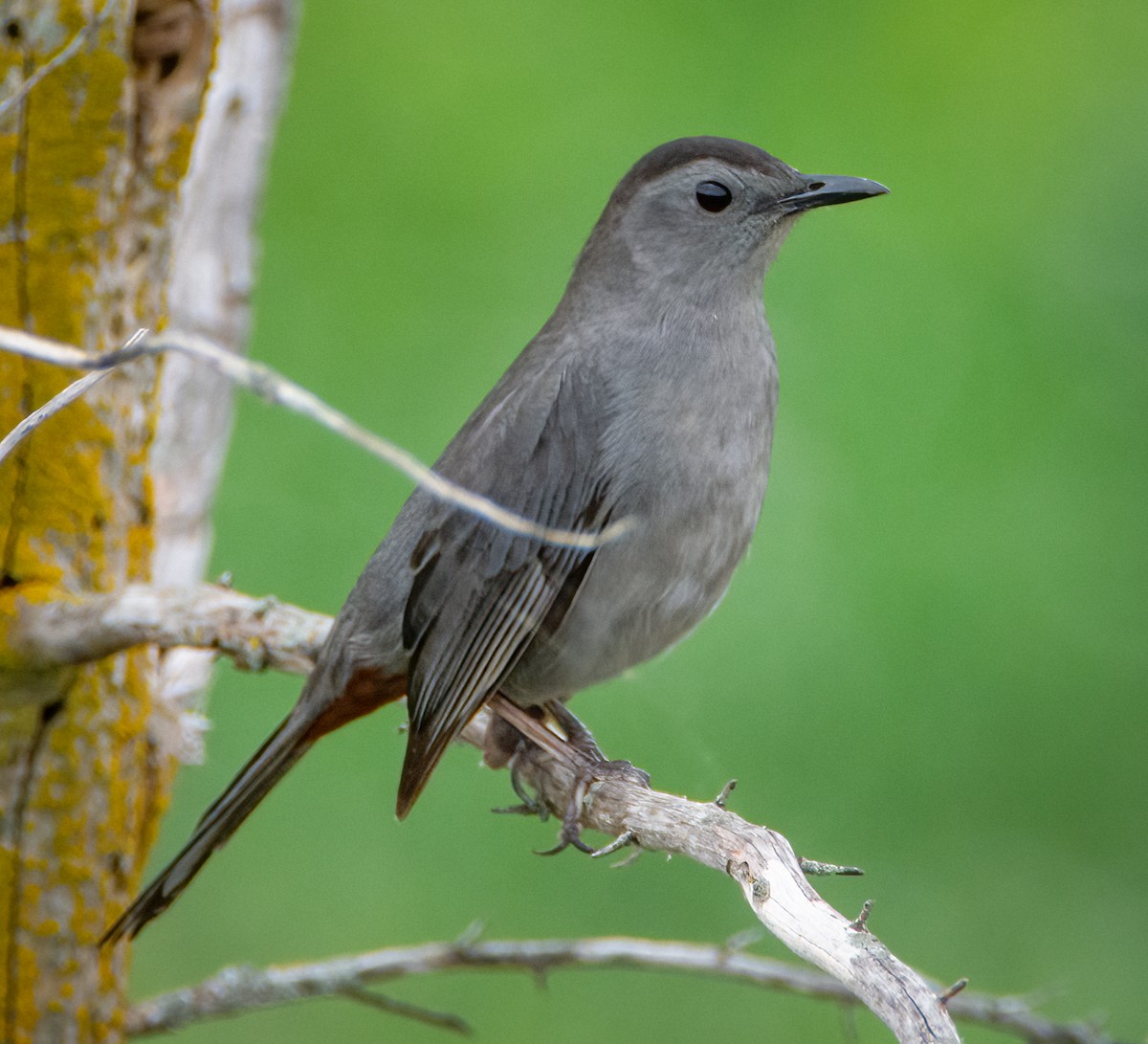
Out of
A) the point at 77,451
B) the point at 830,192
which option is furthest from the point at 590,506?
the point at 77,451

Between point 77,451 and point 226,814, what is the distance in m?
0.83

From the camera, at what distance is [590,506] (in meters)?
3.31

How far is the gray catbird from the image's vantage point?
3266 mm

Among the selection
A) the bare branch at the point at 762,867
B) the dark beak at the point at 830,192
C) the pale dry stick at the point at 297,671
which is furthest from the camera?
the dark beak at the point at 830,192

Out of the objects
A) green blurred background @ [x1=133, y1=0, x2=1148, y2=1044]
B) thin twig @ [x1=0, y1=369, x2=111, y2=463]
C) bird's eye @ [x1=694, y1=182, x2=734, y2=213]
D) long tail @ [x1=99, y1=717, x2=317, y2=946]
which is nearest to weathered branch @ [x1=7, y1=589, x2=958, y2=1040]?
long tail @ [x1=99, y1=717, x2=317, y2=946]

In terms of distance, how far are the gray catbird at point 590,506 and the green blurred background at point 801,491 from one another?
1354mm

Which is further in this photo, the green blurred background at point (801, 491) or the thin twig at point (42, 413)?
the green blurred background at point (801, 491)

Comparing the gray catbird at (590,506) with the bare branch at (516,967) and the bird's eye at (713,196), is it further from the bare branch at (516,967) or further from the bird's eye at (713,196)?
the bare branch at (516,967)

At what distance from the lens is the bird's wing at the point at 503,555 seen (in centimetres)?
327

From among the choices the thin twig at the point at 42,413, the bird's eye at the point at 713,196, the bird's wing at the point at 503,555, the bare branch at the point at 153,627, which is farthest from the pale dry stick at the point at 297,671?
the bird's eye at the point at 713,196

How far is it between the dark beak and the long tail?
5.42 ft

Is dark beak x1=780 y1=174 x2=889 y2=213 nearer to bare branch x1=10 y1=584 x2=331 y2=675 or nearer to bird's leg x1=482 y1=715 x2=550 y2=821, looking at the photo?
bird's leg x1=482 y1=715 x2=550 y2=821

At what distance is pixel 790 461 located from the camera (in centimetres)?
530

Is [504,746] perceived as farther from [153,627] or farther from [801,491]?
[801,491]
